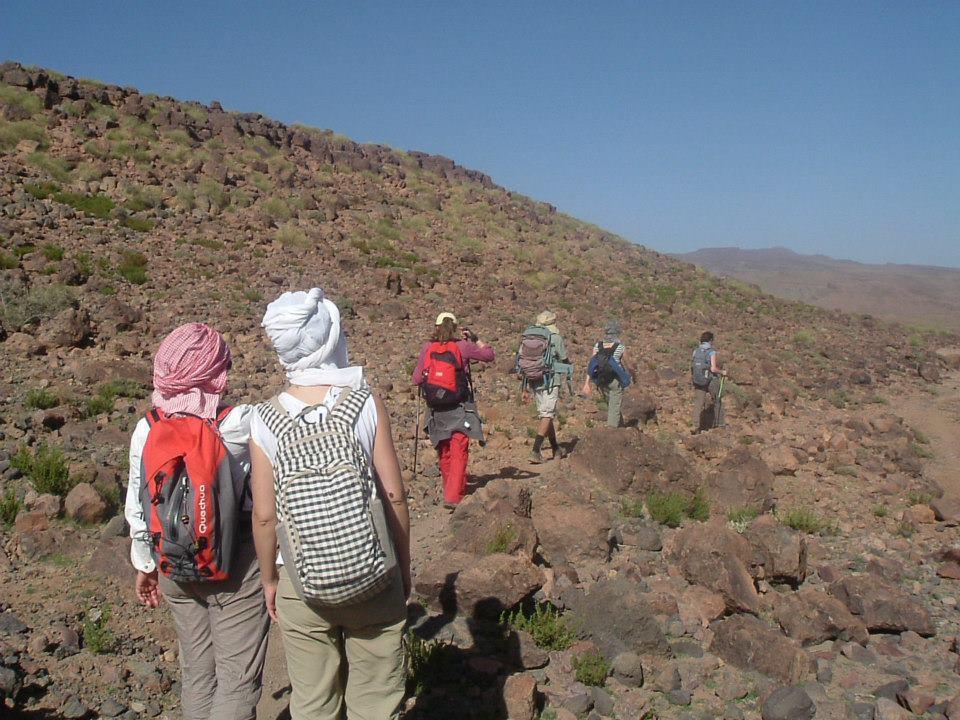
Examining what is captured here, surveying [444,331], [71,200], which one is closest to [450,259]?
[71,200]

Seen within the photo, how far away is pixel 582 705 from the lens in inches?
142

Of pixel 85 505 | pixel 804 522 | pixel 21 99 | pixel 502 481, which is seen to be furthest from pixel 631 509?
pixel 21 99

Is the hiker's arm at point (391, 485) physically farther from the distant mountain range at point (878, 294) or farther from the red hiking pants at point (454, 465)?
the distant mountain range at point (878, 294)

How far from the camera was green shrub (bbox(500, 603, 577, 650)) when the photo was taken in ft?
13.5

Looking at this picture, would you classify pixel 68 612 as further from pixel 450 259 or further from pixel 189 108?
pixel 189 108

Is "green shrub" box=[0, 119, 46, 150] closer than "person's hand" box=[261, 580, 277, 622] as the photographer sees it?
No

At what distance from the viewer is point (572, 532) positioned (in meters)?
5.42

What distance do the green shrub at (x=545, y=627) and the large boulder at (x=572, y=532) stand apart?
105 centimetres

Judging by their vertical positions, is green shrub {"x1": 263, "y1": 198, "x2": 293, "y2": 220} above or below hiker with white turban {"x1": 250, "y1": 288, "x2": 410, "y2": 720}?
above

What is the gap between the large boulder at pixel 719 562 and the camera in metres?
4.76

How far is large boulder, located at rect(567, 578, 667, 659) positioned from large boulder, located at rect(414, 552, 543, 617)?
342mm

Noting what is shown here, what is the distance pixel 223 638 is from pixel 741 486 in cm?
579

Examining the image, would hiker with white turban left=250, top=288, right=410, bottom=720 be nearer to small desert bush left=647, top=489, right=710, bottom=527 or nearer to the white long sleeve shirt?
the white long sleeve shirt

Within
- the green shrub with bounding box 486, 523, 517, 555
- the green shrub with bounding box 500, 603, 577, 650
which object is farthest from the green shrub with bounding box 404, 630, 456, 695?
the green shrub with bounding box 486, 523, 517, 555
